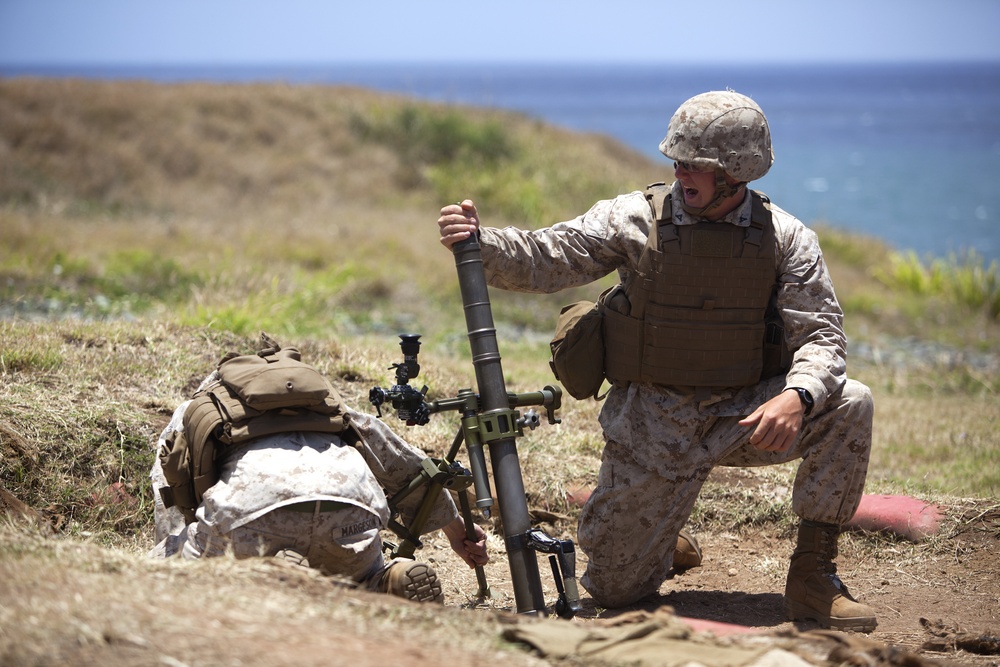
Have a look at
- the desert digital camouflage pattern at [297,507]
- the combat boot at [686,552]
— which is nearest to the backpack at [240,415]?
the desert digital camouflage pattern at [297,507]

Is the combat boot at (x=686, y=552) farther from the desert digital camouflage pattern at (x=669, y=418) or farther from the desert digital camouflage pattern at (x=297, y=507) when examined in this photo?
the desert digital camouflage pattern at (x=297, y=507)

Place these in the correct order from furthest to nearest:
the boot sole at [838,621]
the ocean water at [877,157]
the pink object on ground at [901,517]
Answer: the ocean water at [877,157] < the pink object on ground at [901,517] < the boot sole at [838,621]

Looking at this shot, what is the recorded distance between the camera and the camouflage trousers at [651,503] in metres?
4.14

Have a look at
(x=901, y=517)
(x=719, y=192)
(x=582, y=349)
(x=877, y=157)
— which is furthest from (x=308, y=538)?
(x=877, y=157)

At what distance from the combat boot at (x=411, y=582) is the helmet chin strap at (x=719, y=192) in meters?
1.76

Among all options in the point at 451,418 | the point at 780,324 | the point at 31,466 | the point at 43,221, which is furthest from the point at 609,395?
the point at 43,221

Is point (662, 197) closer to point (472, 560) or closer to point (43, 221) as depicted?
point (472, 560)

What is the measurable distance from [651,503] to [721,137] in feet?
5.08

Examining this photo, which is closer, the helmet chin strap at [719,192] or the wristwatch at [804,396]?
the wristwatch at [804,396]

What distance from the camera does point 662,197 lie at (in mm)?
4176

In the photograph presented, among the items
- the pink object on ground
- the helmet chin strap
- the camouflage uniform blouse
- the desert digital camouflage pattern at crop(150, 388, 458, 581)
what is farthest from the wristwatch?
the desert digital camouflage pattern at crop(150, 388, 458, 581)

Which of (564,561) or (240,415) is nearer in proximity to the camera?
(240,415)

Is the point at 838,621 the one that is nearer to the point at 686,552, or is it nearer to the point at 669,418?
the point at 686,552

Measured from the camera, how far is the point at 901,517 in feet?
16.4
